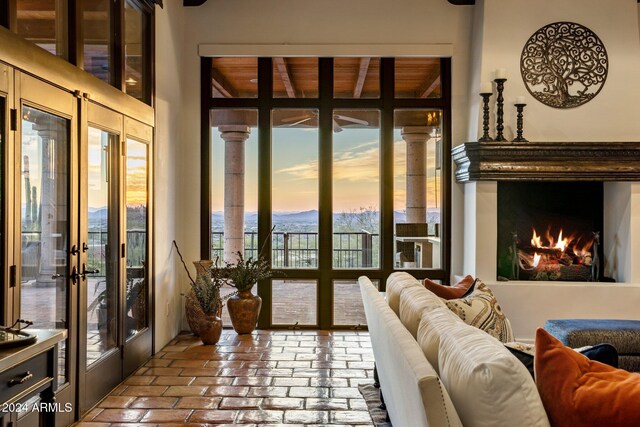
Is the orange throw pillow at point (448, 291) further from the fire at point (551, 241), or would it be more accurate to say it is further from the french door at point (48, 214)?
the fire at point (551, 241)

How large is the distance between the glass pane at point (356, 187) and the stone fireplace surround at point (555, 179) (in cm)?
106

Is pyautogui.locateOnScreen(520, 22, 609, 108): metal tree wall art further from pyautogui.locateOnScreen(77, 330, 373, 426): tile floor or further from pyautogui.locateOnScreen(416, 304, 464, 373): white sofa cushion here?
pyautogui.locateOnScreen(416, 304, 464, 373): white sofa cushion

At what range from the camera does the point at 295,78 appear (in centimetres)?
607

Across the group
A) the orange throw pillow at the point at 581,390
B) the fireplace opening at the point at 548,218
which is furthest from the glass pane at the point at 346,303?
the orange throw pillow at the point at 581,390

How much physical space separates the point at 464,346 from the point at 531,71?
443 cm

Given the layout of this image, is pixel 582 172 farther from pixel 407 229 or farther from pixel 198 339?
pixel 198 339

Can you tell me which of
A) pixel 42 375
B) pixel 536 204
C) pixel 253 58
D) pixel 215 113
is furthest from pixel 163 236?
pixel 536 204

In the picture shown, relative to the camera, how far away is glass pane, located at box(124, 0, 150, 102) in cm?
446

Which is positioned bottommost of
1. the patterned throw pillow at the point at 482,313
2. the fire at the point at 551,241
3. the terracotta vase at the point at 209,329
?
the terracotta vase at the point at 209,329

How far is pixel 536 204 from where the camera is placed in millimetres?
5836

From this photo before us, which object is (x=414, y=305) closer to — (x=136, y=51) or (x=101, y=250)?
(x=101, y=250)

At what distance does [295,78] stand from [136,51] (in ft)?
6.14

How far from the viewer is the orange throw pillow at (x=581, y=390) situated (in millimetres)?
1521

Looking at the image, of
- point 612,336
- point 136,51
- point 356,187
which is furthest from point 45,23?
point 612,336
